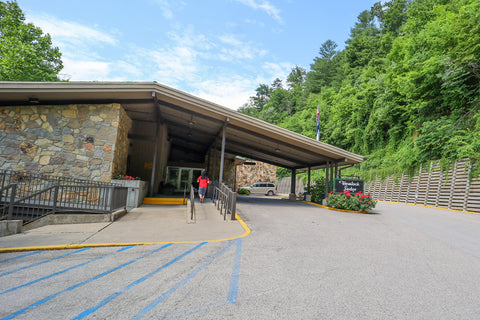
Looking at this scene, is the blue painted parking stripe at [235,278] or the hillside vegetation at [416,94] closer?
the blue painted parking stripe at [235,278]

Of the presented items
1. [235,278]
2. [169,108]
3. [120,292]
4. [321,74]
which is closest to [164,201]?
[169,108]

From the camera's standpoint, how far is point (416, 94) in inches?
776

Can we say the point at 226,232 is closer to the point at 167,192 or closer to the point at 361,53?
the point at 167,192

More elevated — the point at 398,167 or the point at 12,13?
the point at 12,13

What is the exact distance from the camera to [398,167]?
2109 centimetres

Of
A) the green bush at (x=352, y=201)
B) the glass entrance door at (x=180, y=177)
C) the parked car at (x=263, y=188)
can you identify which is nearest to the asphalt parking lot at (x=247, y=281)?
the green bush at (x=352, y=201)

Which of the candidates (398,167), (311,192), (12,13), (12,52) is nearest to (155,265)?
(311,192)

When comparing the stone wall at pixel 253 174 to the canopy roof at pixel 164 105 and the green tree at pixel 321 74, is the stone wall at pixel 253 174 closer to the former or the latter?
the canopy roof at pixel 164 105

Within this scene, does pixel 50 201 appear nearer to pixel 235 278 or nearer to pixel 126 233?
pixel 126 233

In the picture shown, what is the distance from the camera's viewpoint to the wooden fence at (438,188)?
13.7 metres

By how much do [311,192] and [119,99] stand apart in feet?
45.9

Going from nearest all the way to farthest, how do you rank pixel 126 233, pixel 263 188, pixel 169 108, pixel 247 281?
pixel 247 281, pixel 126 233, pixel 169 108, pixel 263 188

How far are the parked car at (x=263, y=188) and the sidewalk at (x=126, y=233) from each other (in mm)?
23702

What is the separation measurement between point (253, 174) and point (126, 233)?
27.7 m
